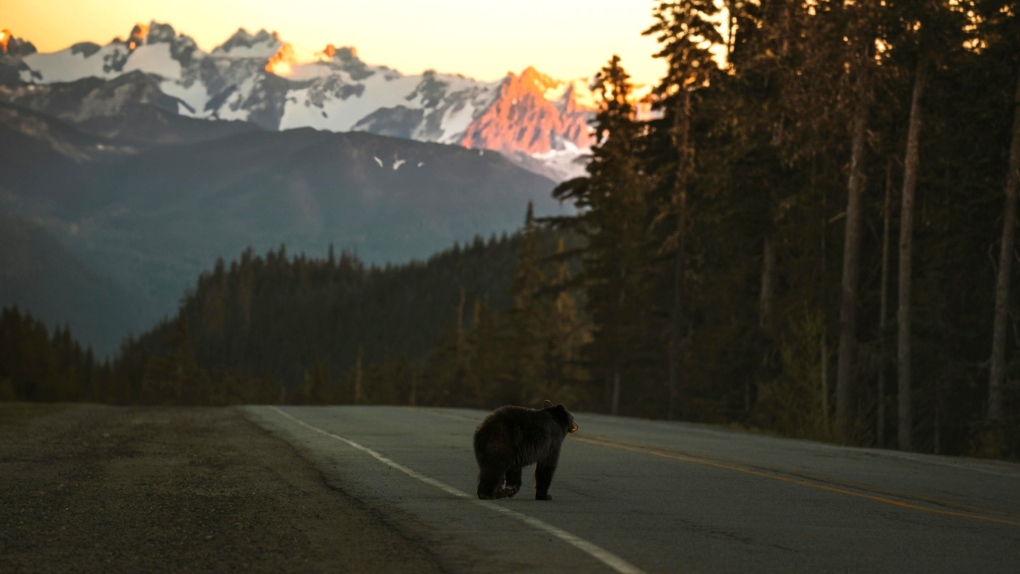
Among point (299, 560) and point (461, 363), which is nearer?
point (299, 560)

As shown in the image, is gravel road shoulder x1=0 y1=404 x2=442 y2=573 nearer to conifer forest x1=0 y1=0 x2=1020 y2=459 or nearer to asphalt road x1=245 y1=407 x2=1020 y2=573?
asphalt road x1=245 y1=407 x2=1020 y2=573

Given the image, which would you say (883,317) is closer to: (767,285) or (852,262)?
(767,285)

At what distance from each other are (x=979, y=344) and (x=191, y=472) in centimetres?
3162

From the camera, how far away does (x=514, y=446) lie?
10133 millimetres

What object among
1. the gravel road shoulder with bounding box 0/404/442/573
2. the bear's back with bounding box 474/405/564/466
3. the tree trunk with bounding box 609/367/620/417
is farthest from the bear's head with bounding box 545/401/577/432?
the tree trunk with bounding box 609/367/620/417

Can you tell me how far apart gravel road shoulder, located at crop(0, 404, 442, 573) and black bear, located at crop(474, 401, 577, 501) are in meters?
1.16

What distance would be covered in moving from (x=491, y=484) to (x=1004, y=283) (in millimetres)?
26577

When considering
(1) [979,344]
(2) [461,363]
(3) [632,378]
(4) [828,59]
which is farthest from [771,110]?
(2) [461,363]

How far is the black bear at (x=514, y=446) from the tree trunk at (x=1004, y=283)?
24.8 meters

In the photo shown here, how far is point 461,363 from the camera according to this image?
119 m

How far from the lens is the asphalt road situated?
7.75m

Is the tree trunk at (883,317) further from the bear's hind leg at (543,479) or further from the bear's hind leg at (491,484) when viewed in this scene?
the bear's hind leg at (491,484)

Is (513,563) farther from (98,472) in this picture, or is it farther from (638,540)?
(98,472)

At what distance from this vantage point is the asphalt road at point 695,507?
7746 mm
